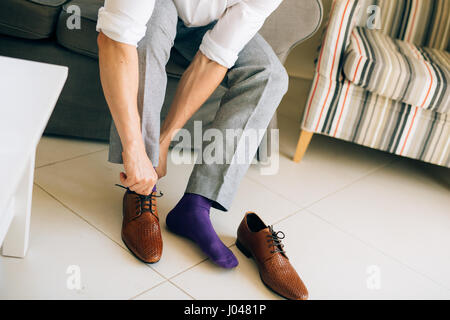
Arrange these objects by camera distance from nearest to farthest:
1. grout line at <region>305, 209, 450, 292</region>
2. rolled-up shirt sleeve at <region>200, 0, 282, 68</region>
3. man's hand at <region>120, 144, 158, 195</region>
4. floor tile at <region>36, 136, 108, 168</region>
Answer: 1. man's hand at <region>120, 144, 158, 195</region>
2. rolled-up shirt sleeve at <region>200, 0, 282, 68</region>
3. grout line at <region>305, 209, 450, 292</region>
4. floor tile at <region>36, 136, 108, 168</region>

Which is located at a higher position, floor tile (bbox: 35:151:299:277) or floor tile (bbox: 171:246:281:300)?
A: floor tile (bbox: 35:151:299:277)

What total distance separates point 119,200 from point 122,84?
1.23ft

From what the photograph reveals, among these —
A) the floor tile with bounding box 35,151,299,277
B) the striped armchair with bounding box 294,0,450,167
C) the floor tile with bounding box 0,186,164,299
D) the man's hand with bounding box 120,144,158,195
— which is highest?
the striped armchair with bounding box 294,0,450,167

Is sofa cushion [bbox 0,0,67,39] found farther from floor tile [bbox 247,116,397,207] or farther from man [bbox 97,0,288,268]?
floor tile [bbox 247,116,397,207]

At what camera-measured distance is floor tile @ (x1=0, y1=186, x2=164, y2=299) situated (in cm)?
94

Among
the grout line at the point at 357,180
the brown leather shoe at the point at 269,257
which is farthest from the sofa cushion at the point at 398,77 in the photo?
the brown leather shoe at the point at 269,257

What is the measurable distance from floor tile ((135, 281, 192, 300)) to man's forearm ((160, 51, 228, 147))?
0.36 m

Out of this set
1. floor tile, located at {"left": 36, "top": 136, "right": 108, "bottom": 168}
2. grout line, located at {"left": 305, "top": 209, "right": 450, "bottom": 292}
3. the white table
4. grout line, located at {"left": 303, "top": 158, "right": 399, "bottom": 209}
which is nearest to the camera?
the white table

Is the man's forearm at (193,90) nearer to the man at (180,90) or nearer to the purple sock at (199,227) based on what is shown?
the man at (180,90)

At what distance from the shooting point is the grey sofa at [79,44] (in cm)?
134

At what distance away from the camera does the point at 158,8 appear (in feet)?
3.65

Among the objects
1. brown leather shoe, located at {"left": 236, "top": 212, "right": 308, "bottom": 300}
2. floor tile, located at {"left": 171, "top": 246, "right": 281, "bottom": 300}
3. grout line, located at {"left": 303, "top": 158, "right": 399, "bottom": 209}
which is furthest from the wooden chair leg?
floor tile, located at {"left": 171, "top": 246, "right": 281, "bottom": 300}
